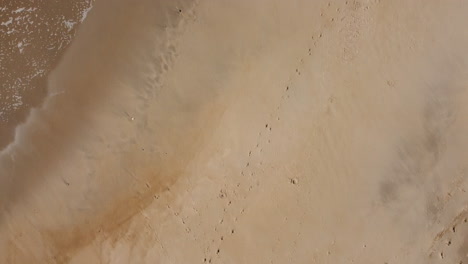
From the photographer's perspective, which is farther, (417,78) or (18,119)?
(18,119)

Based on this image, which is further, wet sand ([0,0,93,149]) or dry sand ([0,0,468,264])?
wet sand ([0,0,93,149])

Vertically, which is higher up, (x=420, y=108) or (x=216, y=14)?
(x=216, y=14)

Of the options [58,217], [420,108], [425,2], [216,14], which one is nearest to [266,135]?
[216,14]

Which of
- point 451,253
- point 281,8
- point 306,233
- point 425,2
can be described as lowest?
point 451,253

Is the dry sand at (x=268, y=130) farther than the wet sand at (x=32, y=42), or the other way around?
the wet sand at (x=32, y=42)

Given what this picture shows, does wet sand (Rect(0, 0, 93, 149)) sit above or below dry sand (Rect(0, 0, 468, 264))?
above

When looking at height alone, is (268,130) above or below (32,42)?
below

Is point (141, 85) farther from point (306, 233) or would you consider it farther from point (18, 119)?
point (306, 233)

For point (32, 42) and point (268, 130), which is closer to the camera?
point (268, 130)
